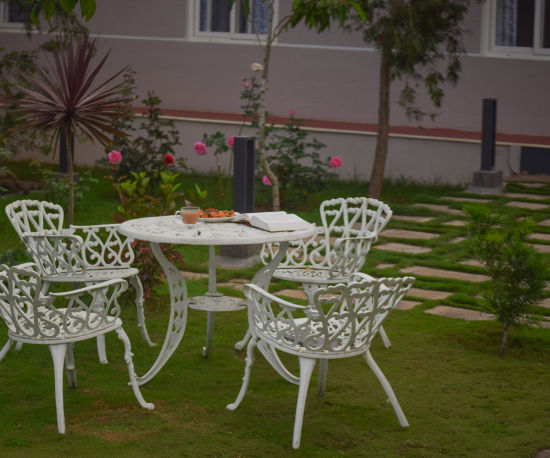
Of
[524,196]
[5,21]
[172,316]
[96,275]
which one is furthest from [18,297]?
[5,21]

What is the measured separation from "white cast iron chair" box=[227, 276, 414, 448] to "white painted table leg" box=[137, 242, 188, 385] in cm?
77

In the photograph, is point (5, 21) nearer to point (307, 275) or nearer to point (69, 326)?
point (307, 275)

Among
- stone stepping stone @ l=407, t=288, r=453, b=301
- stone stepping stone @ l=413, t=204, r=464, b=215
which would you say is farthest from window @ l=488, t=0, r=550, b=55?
stone stepping stone @ l=407, t=288, r=453, b=301

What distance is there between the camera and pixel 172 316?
17.1 feet

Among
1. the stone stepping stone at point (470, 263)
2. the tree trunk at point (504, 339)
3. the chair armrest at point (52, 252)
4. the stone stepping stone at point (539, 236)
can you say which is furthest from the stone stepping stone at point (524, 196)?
the chair armrest at point (52, 252)

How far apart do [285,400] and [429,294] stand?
2531mm

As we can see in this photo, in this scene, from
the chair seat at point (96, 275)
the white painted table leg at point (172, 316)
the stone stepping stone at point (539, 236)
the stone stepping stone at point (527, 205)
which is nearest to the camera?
the white painted table leg at point (172, 316)

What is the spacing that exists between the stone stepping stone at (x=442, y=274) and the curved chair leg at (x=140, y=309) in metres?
2.70

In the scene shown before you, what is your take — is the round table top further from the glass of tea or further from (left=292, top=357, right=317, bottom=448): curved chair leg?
(left=292, top=357, right=317, bottom=448): curved chair leg

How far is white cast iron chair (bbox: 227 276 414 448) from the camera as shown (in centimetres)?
420

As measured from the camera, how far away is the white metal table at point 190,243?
192 inches

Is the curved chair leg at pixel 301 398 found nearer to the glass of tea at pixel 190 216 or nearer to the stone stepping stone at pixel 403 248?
the glass of tea at pixel 190 216

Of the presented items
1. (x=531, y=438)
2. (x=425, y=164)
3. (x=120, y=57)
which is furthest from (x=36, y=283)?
(x=120, y=57)

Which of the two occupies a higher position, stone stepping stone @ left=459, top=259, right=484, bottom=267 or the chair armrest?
the chair armrest
